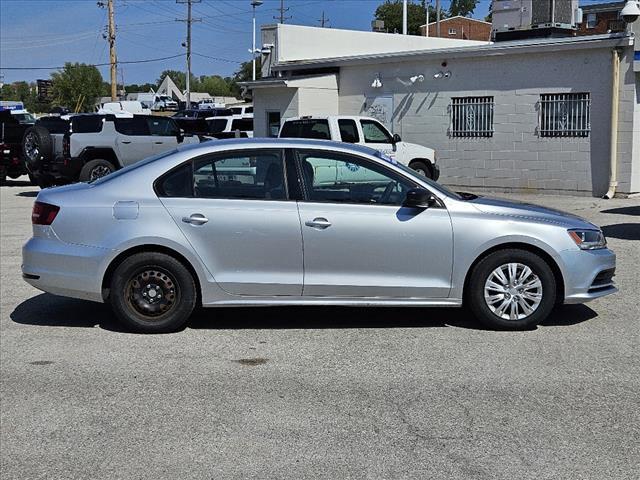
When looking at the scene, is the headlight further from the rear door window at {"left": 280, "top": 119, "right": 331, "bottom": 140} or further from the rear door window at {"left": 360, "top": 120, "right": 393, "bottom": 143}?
the rear door window at {"left": 360, "top": 120, "right": 393, "bottom": 143}

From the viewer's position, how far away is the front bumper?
24.3 ft

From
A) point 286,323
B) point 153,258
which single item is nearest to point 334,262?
point 286,323

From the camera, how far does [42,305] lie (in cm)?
884

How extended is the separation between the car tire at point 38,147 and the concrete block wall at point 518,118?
28.9 feet

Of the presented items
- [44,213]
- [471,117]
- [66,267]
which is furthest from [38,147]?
[66,267]

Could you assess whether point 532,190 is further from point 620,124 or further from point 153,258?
point 153,258

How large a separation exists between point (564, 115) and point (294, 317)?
1322 cm

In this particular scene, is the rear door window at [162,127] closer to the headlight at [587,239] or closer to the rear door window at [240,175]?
the rear door window at [240,175]

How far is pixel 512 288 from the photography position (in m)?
7.44

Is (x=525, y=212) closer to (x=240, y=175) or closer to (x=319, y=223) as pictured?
(x=319, y=223)

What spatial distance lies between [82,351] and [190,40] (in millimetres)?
66866

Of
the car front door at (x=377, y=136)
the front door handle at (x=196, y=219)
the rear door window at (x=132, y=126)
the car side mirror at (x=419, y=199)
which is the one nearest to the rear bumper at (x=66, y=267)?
the front door handle at (x=196, y=219)

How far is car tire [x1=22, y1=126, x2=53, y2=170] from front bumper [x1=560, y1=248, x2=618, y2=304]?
16.2 metres

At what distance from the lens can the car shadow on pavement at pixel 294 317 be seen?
784 cm
